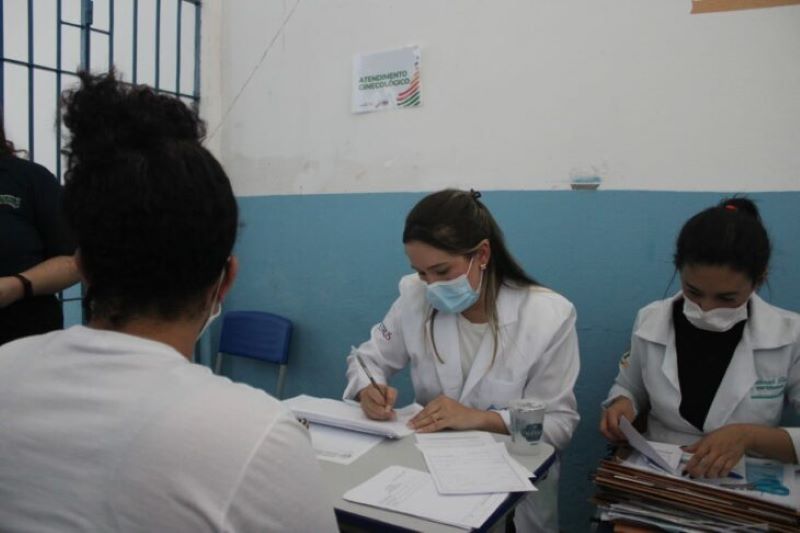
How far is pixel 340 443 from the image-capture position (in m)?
1.37

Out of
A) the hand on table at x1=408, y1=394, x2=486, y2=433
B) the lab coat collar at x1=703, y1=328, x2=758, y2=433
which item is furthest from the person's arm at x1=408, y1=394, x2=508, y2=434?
the lab coat collar at x1=703, y1=328, x2=758, y2=433

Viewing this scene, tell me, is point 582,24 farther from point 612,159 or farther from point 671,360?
point 671,360

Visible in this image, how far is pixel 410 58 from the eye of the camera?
2.47 meters

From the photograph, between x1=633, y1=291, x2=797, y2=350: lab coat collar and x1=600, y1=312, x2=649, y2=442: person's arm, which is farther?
x1=600, y1=312, x2=649, y2=442: person's arm

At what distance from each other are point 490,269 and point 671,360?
20.8 inches

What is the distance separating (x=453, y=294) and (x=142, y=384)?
3.67 feet

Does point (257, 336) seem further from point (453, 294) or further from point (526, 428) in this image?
point (526, 428)

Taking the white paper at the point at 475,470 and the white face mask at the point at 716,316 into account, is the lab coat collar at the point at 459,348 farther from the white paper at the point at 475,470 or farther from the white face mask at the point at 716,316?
the white face mask at the point at 716,316

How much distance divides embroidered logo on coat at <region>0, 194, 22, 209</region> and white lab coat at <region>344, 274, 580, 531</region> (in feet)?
3.25

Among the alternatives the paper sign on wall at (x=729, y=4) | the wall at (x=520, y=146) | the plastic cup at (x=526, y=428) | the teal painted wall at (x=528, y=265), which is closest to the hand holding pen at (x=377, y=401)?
the plastic cup at (x=526, y=428)

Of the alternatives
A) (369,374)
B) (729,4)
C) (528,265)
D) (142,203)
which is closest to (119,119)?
(142,203)

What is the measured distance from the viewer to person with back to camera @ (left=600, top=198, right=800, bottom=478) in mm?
1400

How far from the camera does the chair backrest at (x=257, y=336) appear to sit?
2.80m

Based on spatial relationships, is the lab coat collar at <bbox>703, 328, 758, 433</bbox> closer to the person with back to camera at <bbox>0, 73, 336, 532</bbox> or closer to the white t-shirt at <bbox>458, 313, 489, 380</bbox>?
the white t-shirt at <bbox>458, 313, 489, 380</bbox>
